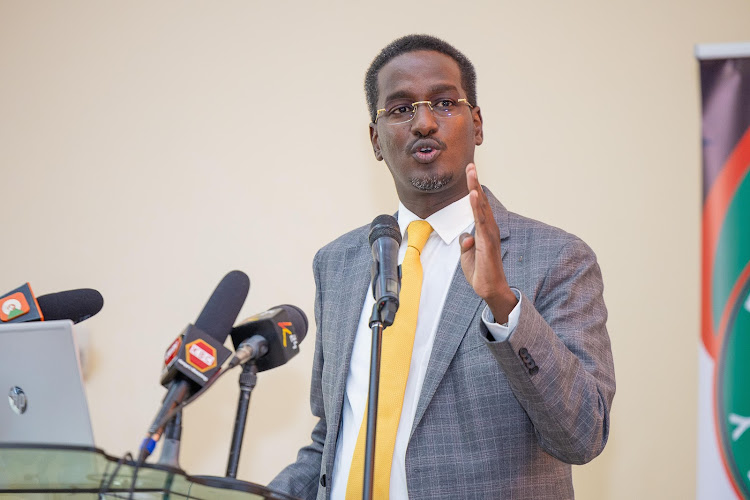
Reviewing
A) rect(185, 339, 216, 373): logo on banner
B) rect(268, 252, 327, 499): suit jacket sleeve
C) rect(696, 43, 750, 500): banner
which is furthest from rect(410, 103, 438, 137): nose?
rect(696, 43, 750, 500): banner

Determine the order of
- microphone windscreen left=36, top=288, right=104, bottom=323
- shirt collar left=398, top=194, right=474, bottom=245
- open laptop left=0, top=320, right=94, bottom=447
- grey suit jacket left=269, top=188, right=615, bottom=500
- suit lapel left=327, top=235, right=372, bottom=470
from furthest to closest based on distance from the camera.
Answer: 1. shirt collar left=398, top=194, right=474, bottom=245
2. suit lapel left=327, top=235, right=372, bottom=470
3. microphone windscreen left=36, top=288, right=104, bottom=323
4. grey suit jacket left=269, top=188, right=615, bottom=500
5. open laptop left=0, top=320, right=94, bottom=447

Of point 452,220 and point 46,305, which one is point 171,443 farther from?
point 452,220

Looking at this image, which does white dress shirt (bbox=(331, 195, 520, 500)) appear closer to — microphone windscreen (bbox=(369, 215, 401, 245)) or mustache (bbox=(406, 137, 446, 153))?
mustache (bbox=(406, 137, 446, 153))

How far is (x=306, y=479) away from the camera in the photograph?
2.23 m

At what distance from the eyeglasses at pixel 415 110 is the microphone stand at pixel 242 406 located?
1021 millimetres

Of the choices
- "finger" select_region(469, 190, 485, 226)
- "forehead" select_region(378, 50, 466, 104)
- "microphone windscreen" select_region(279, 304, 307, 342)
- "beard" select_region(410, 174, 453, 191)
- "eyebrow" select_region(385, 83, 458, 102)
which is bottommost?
"microphone windscreen" select_region(279, 304, 307, 342)

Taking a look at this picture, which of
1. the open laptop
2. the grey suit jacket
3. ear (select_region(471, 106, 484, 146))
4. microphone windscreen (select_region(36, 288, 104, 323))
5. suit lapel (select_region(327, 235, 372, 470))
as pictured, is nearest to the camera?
the open laptop

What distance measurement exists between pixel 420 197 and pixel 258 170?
128 cm

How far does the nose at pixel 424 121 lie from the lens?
2213 millimetres

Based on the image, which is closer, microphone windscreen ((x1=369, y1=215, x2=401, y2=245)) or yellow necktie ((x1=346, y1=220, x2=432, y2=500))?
microphone windscreen ((x1=369, y1=215, x2=401, y2=245))

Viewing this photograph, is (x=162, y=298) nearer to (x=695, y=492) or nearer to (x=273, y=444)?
(x=273, y=444)

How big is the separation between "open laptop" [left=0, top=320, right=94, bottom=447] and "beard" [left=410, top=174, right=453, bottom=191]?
114 centimetres

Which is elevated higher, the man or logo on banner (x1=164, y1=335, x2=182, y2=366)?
logo on banner (x1=164, y1=335, x2=182, y2=366)

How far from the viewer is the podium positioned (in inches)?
44.6
